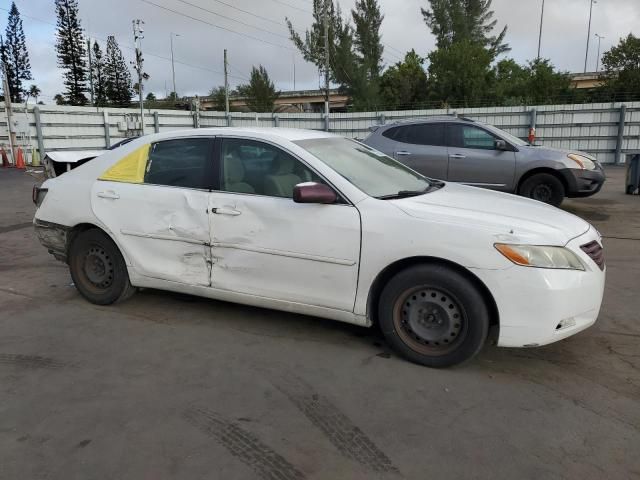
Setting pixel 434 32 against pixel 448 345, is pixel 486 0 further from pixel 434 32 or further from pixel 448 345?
pixel 448 345

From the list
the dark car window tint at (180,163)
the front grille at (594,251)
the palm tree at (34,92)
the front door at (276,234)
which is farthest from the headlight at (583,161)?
the palm tree at (34,92)

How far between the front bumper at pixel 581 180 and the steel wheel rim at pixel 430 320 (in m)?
6.51

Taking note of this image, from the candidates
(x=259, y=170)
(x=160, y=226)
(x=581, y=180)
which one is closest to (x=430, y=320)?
(x=259, y=170)

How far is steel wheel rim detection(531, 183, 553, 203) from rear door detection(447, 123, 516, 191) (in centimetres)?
42

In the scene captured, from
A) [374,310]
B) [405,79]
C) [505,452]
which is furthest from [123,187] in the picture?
[405,79]

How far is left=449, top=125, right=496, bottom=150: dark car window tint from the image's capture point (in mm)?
9266

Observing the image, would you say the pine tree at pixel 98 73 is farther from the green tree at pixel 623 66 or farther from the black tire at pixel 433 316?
the black tire at pixel 433 316

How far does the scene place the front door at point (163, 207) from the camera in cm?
421

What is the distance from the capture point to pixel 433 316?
137 inches

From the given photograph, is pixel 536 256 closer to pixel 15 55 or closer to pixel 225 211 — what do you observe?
pixel 225 211

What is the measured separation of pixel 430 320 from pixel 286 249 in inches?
44.8

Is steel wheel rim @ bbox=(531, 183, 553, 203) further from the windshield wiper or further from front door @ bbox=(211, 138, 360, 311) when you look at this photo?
front door @ bbox=(211, 138, 360, 311)

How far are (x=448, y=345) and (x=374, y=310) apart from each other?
568 millimetres

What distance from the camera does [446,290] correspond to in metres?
3.39
